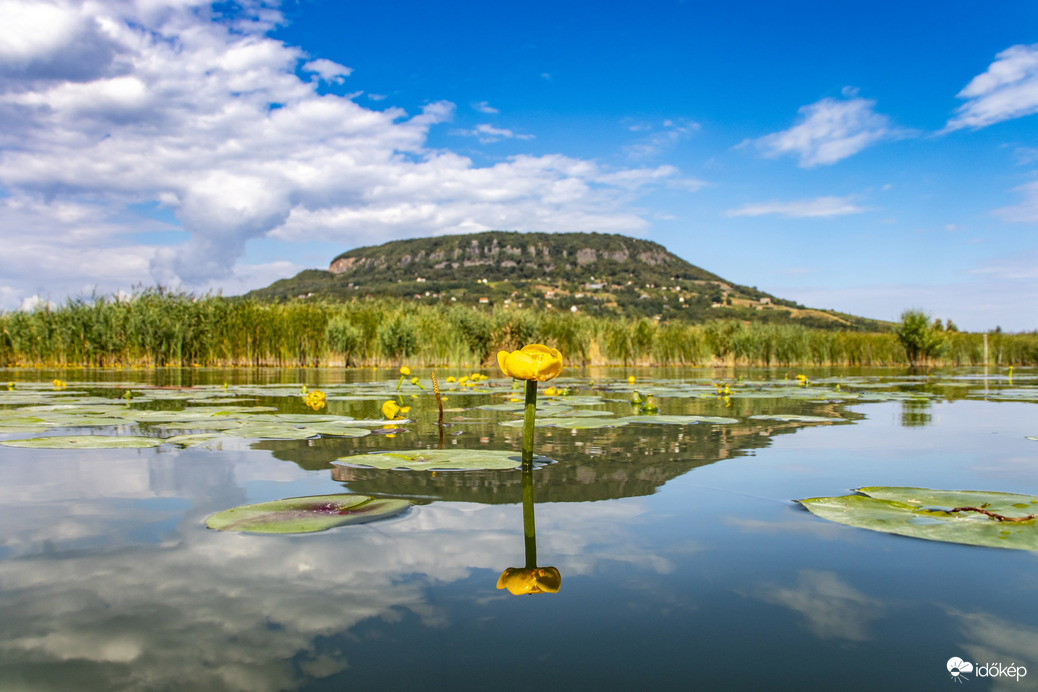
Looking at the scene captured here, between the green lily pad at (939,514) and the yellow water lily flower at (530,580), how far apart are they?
1.23 metres

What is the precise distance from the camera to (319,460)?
343cm

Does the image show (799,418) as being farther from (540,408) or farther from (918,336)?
(918,336)

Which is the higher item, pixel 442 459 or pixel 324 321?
pixel 324 321

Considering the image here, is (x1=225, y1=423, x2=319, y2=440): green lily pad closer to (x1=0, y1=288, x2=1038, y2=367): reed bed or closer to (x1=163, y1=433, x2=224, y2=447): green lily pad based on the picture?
(x1=163, y1=433, x2=224, y2=447): green lily pad

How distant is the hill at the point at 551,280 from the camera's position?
3312 inches

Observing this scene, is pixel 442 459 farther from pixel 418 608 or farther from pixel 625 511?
pixel 418 608

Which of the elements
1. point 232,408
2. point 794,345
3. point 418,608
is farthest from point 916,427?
point 794,345

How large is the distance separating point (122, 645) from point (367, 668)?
0.55m

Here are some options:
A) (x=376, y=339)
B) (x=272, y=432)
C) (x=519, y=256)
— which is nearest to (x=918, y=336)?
(x=376, y=339)

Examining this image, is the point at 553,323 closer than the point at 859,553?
No

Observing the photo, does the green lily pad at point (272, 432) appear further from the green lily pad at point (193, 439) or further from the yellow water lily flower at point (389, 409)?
the yellow water lily flower at point (389, 409)

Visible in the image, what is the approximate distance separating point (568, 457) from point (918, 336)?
78.6ft

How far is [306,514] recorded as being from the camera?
7.10 ft

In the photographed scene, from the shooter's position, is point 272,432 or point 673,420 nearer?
→ point 272,432
